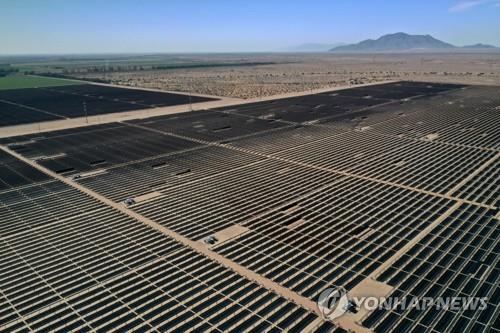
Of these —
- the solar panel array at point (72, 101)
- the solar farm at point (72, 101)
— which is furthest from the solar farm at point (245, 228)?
the solar panel array at point (72, 101)

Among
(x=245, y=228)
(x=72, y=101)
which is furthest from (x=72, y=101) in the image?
(x=245, y=228)

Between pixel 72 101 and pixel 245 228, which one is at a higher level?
pixel 72 101

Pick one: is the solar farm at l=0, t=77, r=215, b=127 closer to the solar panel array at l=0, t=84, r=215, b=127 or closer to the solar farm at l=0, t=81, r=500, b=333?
→ the solar panel array at l=0, t=84, r=215, b=127

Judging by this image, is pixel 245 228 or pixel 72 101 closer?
pixel 245 228

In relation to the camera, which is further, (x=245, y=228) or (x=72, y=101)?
(x=72, y=101)

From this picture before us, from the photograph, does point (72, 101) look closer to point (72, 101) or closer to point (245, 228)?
point (72, 101)

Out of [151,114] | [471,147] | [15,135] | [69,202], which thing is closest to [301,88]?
[151,114]

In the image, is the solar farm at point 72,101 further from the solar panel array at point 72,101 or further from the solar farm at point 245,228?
the solar farm at point 245,228

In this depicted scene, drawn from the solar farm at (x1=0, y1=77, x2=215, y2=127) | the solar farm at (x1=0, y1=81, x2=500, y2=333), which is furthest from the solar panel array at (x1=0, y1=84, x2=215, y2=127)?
the solar farm at (x1=0, y1=81, x2=500, y2=333)
